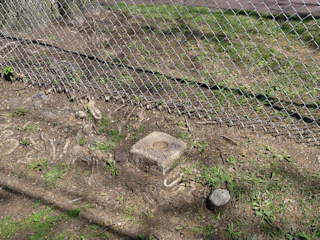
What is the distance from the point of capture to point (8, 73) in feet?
13.2

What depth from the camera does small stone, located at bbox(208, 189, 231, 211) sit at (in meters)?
2.31

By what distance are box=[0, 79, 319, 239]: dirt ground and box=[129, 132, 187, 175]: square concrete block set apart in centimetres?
7

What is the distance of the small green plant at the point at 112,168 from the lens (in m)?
2.73

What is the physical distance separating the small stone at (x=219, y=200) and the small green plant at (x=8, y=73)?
115 inches

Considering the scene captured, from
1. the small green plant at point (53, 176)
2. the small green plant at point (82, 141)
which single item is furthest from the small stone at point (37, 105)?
the small green plant at point (53, 176)

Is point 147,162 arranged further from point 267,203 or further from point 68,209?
point 267,203

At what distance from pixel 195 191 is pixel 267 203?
1.72 feet

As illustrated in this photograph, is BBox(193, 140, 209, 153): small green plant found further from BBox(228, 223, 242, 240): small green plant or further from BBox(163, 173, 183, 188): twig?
BBox(228, 223, 242, 240): small green plant

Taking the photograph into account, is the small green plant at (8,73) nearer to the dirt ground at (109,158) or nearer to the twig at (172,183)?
the dirt ground at (109,158)

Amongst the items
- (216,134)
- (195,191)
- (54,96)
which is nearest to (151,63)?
(54,96)

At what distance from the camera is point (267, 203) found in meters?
2.34

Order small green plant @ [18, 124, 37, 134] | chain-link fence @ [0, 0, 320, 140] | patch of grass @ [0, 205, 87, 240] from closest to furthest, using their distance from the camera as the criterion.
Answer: patch of grass @ [0, 205, 87, 240], chain-link fence @ [0, 0, 320, 140], small green plant @ [18, 124, 37, 134]

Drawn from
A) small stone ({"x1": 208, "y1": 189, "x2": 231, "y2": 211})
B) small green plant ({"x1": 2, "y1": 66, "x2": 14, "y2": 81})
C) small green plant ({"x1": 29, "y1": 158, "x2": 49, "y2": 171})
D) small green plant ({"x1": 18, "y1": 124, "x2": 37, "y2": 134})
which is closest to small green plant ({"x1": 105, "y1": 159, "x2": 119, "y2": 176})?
small green plant ({"x1": 29, "y1": 158, "x2": 49, "y2": 171})

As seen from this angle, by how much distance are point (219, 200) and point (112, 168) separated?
938 millimetres
